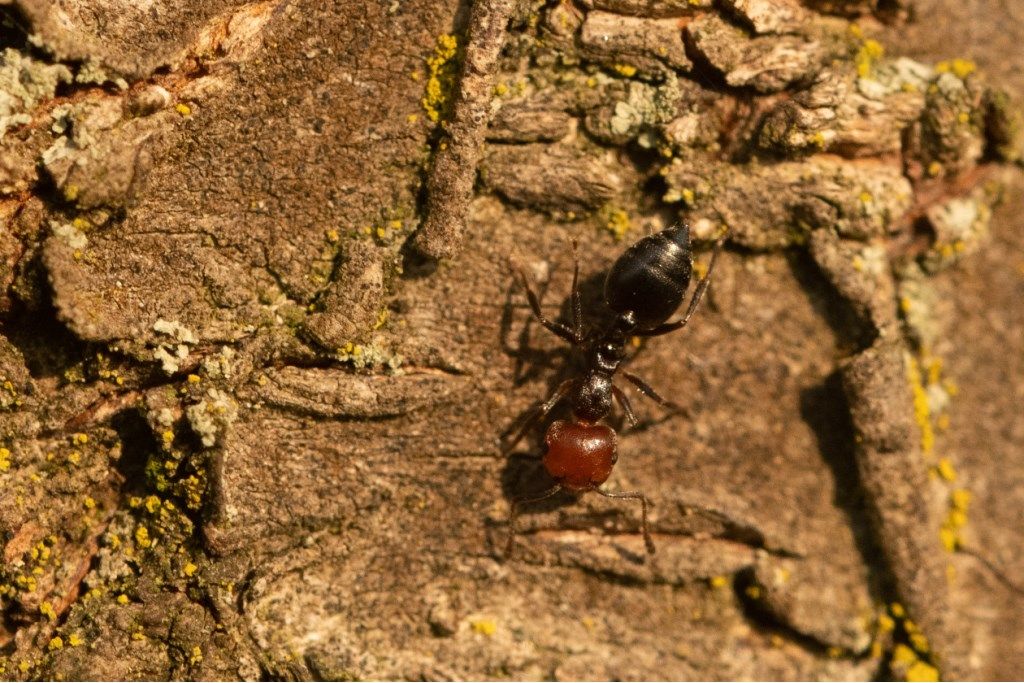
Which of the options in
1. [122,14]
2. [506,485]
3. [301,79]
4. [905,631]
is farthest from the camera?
[905,631]

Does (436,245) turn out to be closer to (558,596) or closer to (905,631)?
(558,596)

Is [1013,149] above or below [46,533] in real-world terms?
above

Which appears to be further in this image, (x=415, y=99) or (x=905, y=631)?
(x=905, y=631)

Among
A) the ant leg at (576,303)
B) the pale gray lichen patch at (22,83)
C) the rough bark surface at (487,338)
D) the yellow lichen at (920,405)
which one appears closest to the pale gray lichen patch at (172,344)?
the rough bark surface at (487,338)

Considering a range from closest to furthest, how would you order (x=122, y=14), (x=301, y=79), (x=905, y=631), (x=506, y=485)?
(x=122, y=14)
(x=301, y=79)
(x=506, y=485)
(x=905, y=631)

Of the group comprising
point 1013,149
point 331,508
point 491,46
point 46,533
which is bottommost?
point 46,533

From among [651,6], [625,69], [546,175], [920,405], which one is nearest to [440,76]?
[546,175]

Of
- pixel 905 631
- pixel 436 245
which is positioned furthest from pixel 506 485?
pixel 905 631

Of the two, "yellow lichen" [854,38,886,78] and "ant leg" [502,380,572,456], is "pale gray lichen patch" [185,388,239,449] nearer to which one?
"ant leg" [502,380,572,456]
